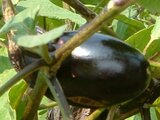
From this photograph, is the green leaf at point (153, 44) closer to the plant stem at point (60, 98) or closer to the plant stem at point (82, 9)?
the plant stem at point (82, 9)

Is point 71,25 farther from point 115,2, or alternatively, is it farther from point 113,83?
point 115,2

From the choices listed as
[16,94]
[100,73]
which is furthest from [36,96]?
[16,94]

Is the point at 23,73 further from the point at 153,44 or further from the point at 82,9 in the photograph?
the point at 153,44

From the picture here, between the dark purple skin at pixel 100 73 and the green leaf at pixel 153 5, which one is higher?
the dark purple skin at pixel 100 73

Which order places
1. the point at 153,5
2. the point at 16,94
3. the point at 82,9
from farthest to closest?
the point at 153,5 < the point at 16,94 < the point at 82,9

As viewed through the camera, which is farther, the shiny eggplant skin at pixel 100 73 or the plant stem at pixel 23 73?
the shiny eggplant skin at pixel 100 73

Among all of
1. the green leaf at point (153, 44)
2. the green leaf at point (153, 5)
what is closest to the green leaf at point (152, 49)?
the green leaf at point (153, 44)
